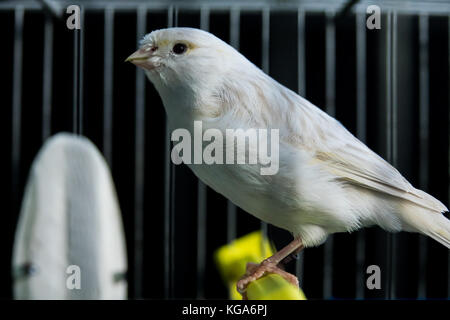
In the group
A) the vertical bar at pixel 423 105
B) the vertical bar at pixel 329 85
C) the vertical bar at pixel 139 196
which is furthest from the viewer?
the vertical bar at pixel 139 196

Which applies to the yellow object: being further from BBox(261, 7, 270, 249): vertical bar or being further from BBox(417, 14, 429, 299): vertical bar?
BBox(417, 14, 429, 299): vertical bar

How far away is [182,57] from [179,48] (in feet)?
0.04

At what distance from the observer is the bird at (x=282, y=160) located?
2.25 feet

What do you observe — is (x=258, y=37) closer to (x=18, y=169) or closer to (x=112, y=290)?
(x=112, y=290)

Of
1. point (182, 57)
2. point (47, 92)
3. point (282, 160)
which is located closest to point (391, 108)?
point (282, 160)

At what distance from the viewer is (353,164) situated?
727 millimetres

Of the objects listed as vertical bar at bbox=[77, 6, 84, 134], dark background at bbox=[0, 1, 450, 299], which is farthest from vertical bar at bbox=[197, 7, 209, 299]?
vertical bar at bbox=[77, 6, 84, 134]

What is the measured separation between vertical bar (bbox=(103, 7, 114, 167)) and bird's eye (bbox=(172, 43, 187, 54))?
0.33 metres

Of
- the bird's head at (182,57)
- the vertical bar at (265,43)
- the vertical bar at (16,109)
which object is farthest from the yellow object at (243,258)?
the vertical bar at (16,109)

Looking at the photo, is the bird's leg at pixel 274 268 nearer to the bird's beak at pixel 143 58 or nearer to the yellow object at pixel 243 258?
the yellow object at pixel 243 258

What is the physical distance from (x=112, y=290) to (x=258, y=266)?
454 mm

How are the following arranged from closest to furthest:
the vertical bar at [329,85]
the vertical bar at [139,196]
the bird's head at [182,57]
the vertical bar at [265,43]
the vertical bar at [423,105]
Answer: the bird's head at [182,57] → the vertical bar at [265,43] → the vertical bar at [329,85] → the vertical bar at [423,105] → the vertical bar at [139,196]

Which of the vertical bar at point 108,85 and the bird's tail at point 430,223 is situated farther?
the vertical bar at point 108,85
